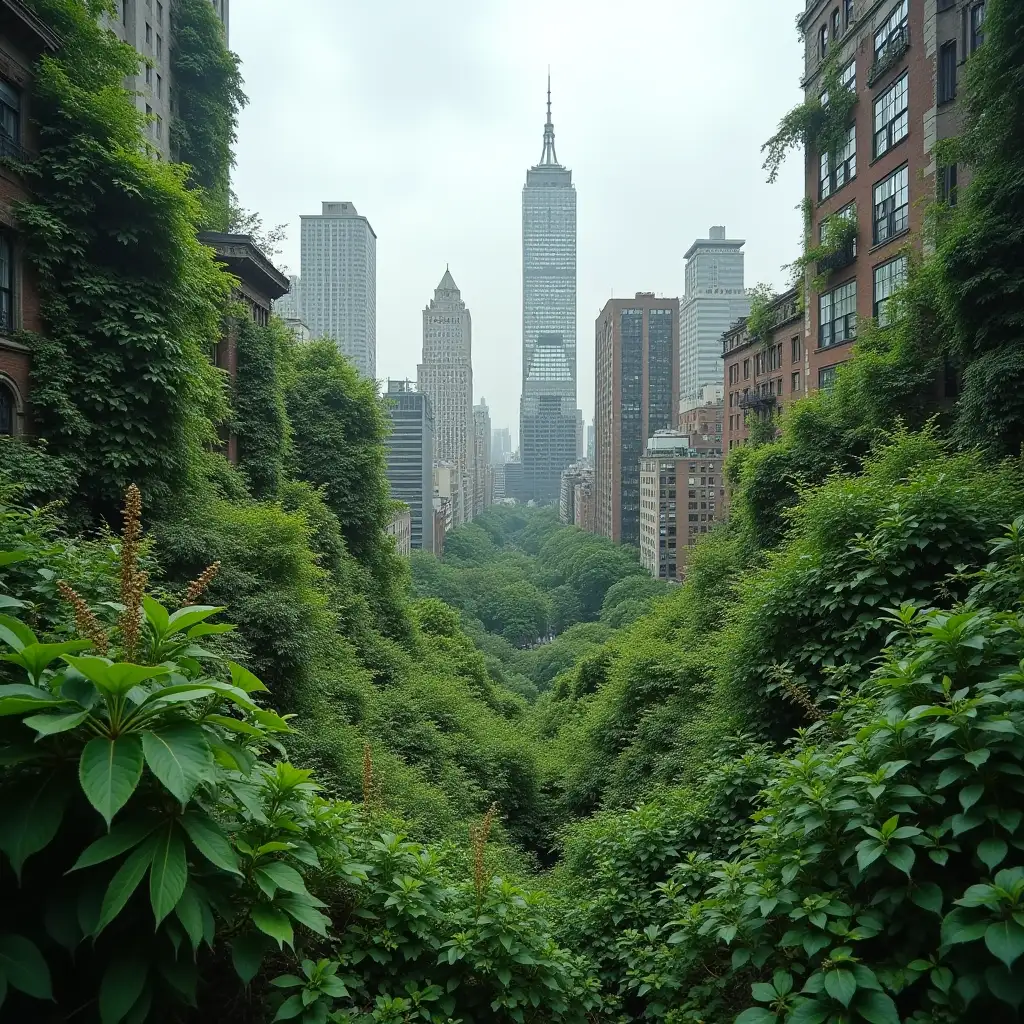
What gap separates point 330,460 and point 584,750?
20.6 meters

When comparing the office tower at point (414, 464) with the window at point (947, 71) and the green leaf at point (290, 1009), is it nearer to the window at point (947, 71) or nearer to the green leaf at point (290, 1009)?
the window at point (947, 71)

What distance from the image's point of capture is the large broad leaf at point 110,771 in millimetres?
3418

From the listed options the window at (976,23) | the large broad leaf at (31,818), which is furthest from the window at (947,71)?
the large broad leaf at (31,818)

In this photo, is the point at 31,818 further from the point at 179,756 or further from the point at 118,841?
the point at 179,756

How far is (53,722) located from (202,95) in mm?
51860

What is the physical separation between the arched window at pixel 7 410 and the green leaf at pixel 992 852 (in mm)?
19678

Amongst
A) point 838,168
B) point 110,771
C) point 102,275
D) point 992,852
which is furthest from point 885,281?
point 110,771

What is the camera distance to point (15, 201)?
16984 mm

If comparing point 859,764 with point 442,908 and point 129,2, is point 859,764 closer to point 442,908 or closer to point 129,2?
point 442,908

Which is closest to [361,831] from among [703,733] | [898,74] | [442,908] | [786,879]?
[442,908]

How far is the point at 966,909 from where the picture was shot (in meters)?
4.41

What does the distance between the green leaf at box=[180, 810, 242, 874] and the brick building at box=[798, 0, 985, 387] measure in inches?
1084

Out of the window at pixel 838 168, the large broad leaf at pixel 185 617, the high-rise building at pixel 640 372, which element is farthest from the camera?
the high-rise building at pixel 640 372

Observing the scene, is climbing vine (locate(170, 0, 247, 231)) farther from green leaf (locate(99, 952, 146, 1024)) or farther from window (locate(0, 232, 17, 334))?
green leaf (locate(99, 952, 146, 1024))
